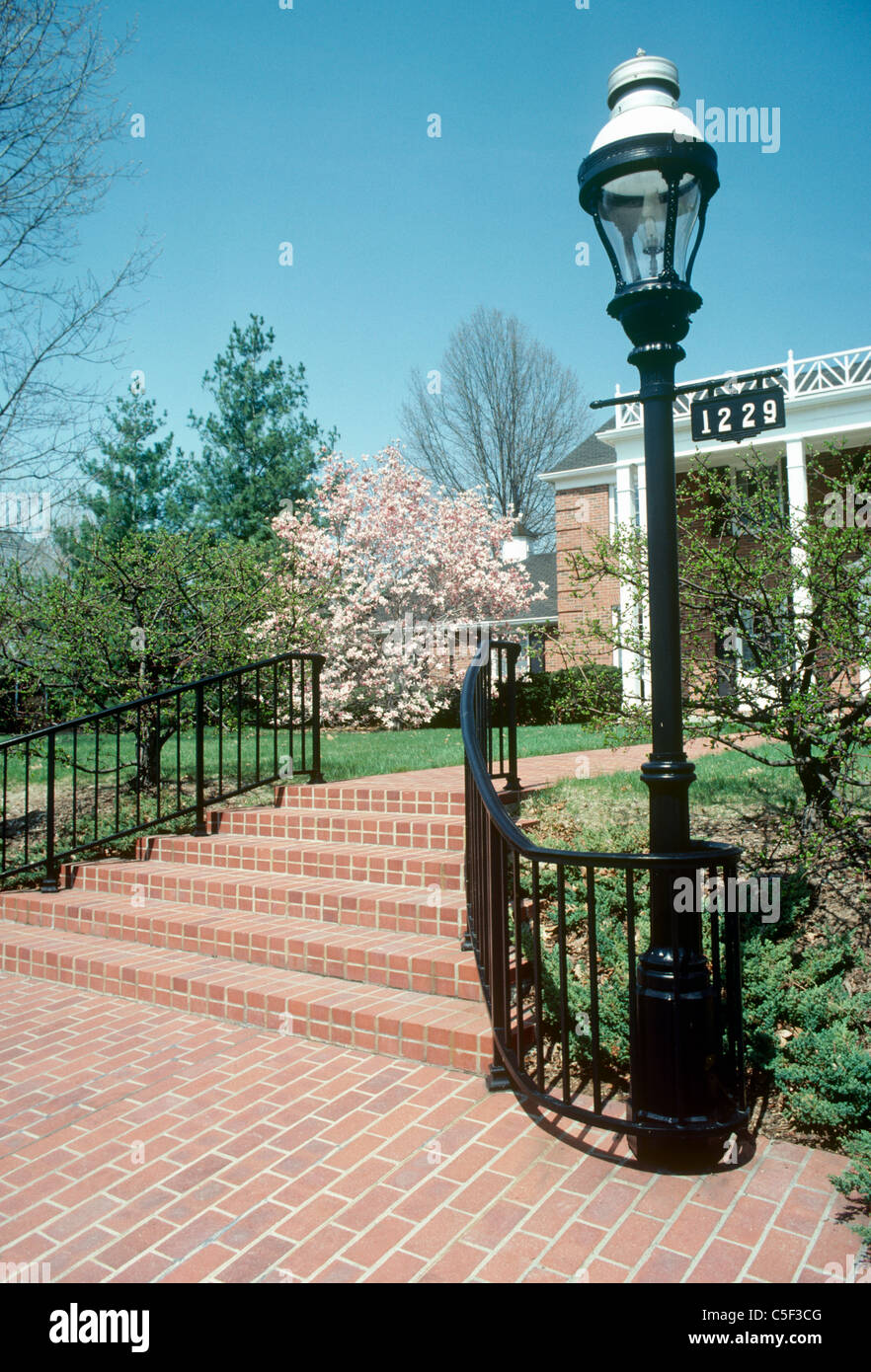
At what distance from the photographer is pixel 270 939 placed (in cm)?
444

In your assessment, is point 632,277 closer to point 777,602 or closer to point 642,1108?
point 777,602

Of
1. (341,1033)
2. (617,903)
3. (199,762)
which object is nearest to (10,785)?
(199,762)

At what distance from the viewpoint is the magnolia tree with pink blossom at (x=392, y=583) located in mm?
15703

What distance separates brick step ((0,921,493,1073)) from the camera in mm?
3457

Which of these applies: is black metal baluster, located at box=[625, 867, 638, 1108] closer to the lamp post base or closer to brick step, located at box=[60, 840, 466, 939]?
the lamp post base

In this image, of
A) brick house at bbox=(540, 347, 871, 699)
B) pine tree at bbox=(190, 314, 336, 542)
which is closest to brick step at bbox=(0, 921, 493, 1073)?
brick house at bbox=(540, 347, 871, 699)

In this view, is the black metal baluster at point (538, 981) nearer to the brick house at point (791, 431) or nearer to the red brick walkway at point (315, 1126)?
the red brick walkway at point (315, 1126)

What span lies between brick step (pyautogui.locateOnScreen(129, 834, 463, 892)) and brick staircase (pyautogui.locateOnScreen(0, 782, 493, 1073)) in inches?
0.4

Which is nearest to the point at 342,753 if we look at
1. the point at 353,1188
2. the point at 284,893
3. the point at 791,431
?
the point at 284,893

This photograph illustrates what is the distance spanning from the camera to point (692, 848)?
8.87 ft

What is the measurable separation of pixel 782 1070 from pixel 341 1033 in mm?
1763

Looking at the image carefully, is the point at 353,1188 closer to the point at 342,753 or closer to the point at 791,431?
the point at 342,753

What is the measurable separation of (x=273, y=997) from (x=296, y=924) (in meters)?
0.86

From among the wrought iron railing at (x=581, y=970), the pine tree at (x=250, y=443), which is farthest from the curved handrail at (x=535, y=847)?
the pine tree at (x=250, y=443)
